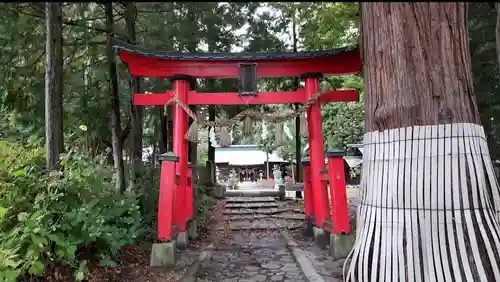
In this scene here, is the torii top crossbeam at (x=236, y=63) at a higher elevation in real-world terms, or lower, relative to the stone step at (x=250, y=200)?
higher

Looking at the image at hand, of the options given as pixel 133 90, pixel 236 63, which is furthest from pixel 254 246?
pixel 133 90

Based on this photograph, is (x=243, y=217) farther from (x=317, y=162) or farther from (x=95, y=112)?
(x=95, y=112)

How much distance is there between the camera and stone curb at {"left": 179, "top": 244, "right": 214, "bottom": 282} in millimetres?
4583

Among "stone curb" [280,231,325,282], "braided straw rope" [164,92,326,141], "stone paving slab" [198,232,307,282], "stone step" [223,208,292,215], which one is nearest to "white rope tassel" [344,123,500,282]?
"stone curb" [280,231,325,282]

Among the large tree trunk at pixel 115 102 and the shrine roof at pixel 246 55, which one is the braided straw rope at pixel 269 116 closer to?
the shrine roof at pixel 246 55

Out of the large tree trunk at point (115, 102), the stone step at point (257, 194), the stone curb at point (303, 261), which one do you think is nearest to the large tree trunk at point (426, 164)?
the stone curb at point (303, 261)

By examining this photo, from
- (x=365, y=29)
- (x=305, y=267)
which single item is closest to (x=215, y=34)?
(x=305, y=267)

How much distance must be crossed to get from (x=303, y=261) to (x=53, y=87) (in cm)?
409

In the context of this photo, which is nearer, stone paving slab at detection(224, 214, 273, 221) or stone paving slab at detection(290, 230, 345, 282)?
stone paving slab at detection(290, 230, 345, 282)

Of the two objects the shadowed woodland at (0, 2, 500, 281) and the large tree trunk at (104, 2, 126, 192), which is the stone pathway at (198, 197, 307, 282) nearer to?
the shadowed woodland at (0, 2, 500, 281)

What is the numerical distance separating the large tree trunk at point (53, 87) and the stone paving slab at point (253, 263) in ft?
8.01

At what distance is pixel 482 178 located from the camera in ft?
6.58

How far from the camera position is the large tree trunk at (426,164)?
193 cm

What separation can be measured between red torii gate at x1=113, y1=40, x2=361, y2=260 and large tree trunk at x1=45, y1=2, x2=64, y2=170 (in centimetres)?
140
